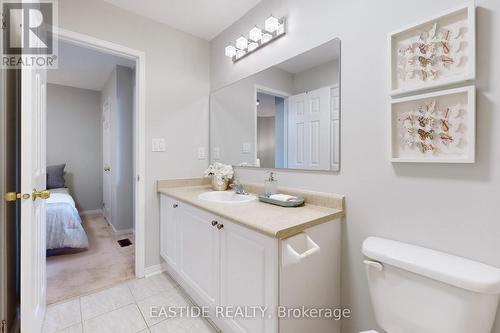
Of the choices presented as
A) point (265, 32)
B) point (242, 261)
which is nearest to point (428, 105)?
point (242, 261)

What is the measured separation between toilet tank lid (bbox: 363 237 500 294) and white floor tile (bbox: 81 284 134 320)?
1.74 metres

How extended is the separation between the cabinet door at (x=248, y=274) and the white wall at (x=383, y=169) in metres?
0.56

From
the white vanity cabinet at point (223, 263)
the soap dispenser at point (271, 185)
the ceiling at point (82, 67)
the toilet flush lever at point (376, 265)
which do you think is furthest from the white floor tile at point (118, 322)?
the ceiling at point (82, 67)

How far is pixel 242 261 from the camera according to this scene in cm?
115

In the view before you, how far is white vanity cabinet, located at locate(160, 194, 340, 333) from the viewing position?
100 centimetres

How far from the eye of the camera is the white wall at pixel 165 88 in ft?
6.19

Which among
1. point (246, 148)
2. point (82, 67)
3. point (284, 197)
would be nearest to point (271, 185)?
point (284, 197)

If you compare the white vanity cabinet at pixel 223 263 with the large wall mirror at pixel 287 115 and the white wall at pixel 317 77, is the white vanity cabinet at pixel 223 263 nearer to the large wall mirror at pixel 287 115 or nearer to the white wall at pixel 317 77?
the large wall mirror at pixel 287 115

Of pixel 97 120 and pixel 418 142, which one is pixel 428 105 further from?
pixel 97 120

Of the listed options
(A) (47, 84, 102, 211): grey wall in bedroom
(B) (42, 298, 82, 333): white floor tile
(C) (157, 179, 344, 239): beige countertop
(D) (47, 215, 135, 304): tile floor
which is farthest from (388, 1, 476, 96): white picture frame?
(A) (47, 84, 102, 211): grey wall in bedroom

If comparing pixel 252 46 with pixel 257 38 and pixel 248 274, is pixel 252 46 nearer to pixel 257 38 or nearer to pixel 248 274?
pixel 257 38

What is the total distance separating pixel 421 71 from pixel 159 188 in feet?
6.67

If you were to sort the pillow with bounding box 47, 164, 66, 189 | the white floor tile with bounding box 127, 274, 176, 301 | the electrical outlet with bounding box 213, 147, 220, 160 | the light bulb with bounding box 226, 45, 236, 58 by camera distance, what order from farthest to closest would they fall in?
the pillow with bounding box 47, 164, 66, 189, the electrical outlet with bounding box 213, 147, 220, 160, the light bulb with bounding box 226, 45, 236, 58, the white floor tile with bounding box 127, 274, 176, 301

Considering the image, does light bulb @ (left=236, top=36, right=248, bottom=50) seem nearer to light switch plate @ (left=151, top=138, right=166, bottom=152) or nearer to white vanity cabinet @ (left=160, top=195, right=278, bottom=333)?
light switch plate @ (left=151, top=138, right=166, bottom=152)
